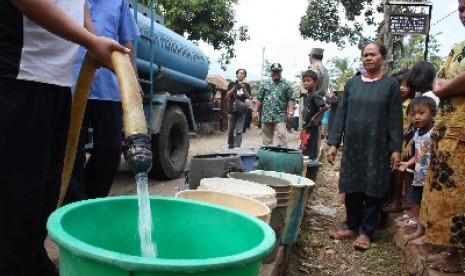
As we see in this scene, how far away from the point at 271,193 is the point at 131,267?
1576 millimetres

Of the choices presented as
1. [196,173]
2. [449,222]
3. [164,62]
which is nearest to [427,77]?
[449,222]

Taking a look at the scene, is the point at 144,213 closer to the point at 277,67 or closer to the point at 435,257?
the point at 435,257

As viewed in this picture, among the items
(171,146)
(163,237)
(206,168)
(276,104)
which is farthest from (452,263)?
(171,146)

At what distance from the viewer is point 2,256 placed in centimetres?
150

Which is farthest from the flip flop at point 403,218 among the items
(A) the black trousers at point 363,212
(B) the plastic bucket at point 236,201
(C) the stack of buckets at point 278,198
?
(B) the plastic bucket at point 236,201

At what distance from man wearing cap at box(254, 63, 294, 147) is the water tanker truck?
116 cm

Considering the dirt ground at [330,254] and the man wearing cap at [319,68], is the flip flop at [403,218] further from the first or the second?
the man wearing cap at [319,68]

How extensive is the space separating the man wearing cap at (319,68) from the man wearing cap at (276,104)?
436mm

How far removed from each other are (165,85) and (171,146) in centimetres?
88

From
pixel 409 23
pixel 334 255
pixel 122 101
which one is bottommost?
pixel 334 255

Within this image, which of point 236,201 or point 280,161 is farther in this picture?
point 280,161

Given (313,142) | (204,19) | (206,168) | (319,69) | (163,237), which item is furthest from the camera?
(204,19)

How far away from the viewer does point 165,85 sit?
646 centimetres

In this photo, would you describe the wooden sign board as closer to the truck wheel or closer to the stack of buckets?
the truck wheel
